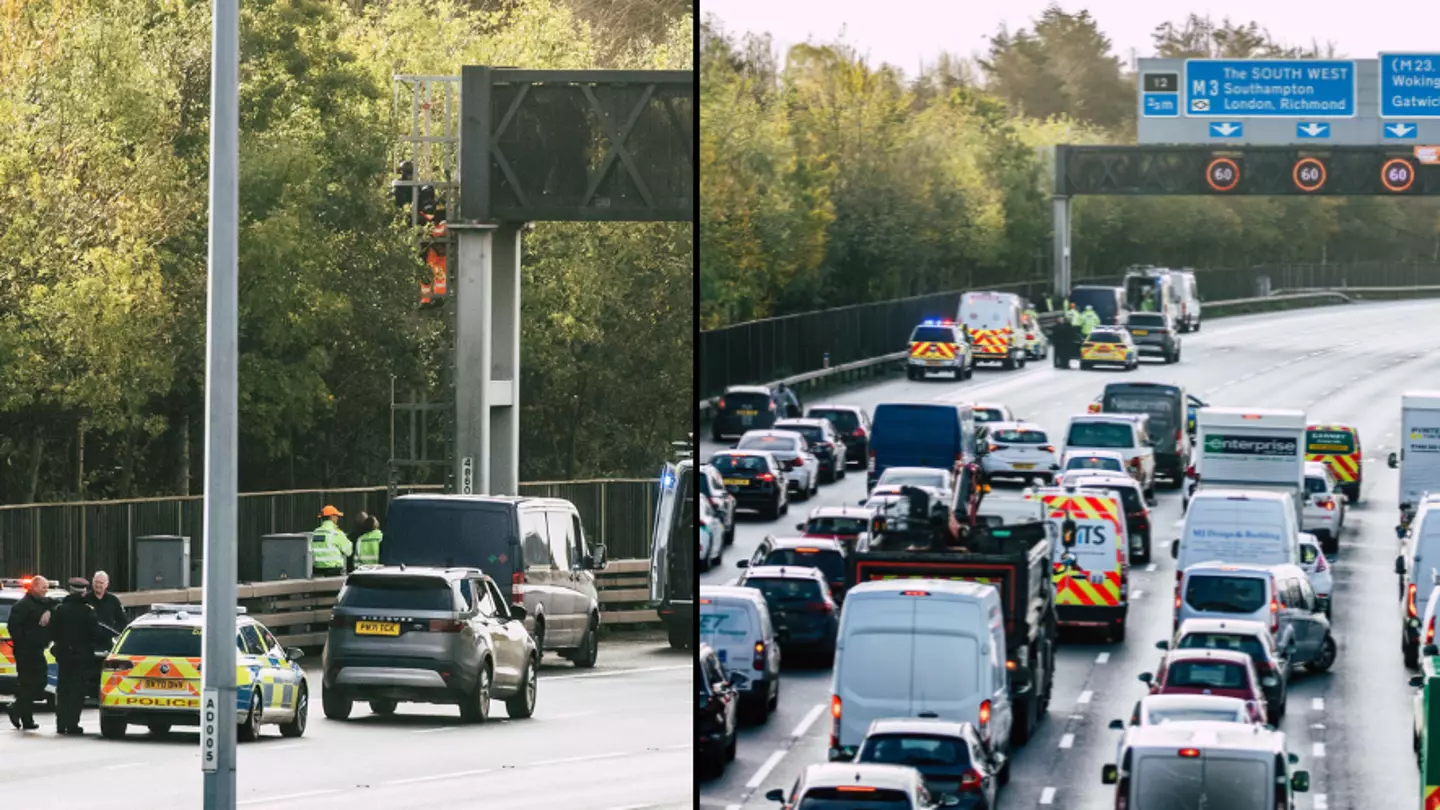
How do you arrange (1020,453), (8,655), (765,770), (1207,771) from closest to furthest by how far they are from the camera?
(1207,771)
(765,770)
(1020,453)
(8,655)

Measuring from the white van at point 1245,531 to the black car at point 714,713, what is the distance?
3.76 metres

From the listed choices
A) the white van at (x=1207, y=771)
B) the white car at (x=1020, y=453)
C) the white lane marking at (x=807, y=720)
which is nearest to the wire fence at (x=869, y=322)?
the white car at (x=1020, y=453)

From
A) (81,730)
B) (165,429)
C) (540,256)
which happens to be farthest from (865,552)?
(540,256)

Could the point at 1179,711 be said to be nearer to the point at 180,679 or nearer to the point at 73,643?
the point at 180,679

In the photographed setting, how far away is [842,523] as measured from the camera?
1928cm

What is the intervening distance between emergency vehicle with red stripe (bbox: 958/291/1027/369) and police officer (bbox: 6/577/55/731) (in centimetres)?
1367

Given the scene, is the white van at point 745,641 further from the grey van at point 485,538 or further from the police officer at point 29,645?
the grey van at point 485,538

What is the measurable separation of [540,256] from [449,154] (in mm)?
22941

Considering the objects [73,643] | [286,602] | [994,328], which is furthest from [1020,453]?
[286,602]

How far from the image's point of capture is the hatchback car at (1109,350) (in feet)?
60.6

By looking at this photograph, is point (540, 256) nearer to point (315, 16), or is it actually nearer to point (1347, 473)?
point (315, 16)

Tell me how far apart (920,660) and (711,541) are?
1.61m

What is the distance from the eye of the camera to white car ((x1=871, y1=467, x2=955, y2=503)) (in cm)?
1831

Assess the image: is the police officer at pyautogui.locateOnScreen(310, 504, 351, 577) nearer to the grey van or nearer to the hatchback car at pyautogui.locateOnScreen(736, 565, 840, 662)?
the grey van
